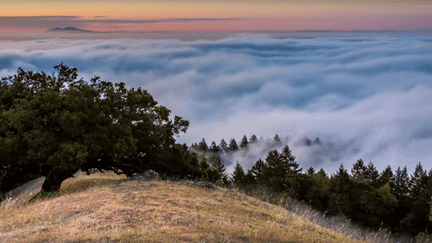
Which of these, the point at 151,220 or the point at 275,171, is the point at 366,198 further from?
the point at 151,220

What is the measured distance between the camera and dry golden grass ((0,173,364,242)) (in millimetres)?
10461

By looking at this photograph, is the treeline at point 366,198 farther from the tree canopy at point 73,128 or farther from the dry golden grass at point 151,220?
the dry golden grass at point 151,220

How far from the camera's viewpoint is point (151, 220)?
40.0 feet

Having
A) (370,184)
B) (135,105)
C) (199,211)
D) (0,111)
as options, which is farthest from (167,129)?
(370,184)

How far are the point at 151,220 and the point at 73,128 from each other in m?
10.7

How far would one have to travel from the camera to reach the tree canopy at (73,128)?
2002 centimetres

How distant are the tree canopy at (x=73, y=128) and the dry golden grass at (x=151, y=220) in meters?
4.41

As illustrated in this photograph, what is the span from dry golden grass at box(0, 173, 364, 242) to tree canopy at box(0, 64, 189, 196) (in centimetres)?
441

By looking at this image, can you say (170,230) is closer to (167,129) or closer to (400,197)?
(167,129)

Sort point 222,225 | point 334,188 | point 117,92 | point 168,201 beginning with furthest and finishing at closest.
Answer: point 334,188, point 117,92, point 168,201, point 222,225

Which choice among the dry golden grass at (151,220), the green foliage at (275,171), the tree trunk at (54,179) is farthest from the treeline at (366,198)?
the dry golden grass at (151,220)

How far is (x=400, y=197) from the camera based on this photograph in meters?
60.9

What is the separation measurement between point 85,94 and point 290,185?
45.0 meters

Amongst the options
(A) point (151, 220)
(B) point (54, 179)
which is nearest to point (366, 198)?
(B) point (54, 179)
